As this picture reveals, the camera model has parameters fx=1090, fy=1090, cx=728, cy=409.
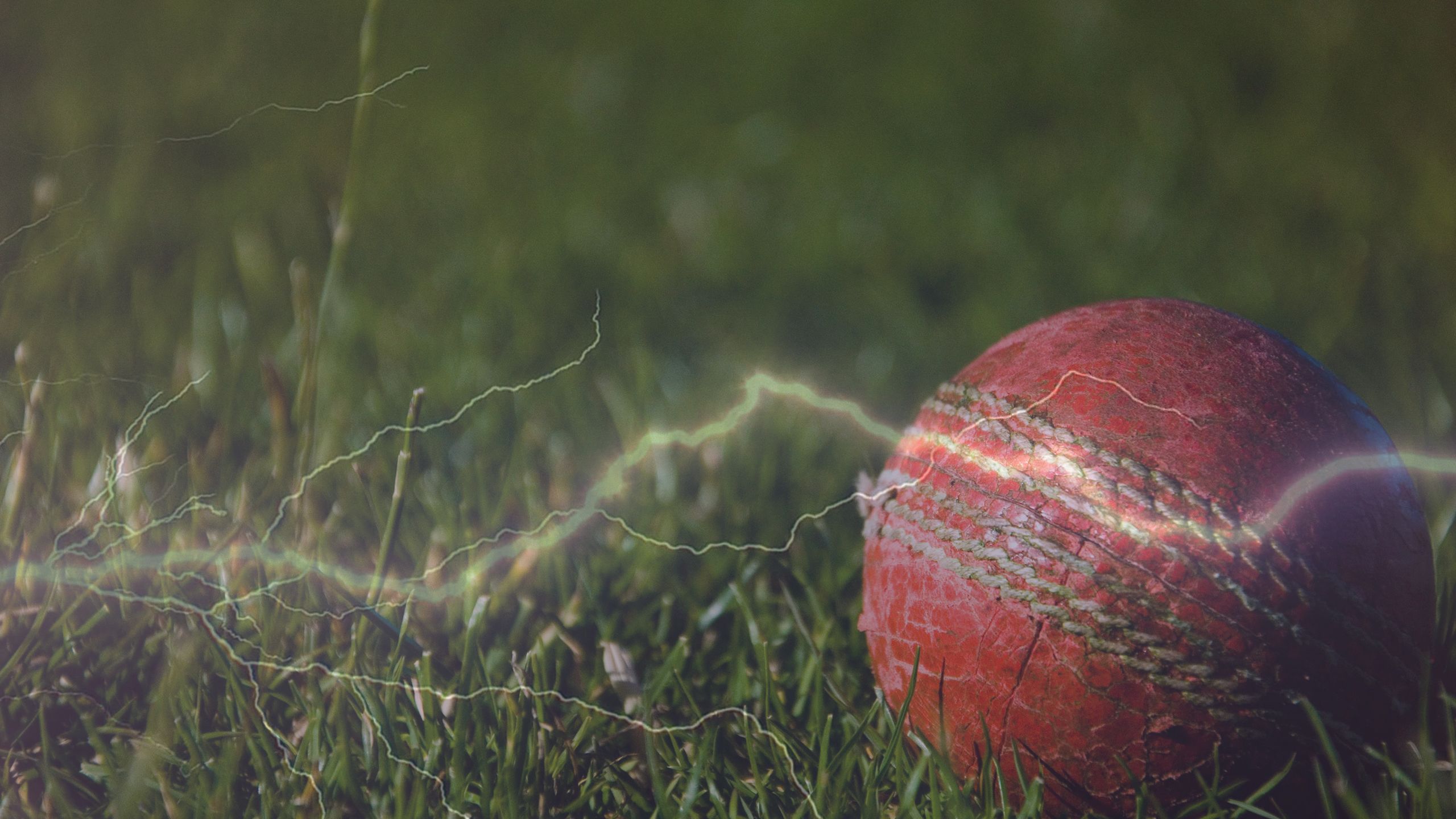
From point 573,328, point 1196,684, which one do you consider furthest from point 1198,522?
point 573,328

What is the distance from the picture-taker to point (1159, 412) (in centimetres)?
157

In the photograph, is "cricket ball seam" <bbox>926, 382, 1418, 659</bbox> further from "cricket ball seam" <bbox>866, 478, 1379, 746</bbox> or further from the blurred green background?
the blurred green background

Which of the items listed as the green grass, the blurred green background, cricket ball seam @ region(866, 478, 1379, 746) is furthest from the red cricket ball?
the blurred green background

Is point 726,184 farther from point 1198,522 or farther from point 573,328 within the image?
point 1198,522

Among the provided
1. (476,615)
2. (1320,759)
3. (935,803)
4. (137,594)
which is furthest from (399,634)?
(1320,759)

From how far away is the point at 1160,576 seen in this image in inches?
58.5

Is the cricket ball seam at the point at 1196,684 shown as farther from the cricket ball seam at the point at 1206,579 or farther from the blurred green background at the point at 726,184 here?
the blurred green background at the point at 726,184

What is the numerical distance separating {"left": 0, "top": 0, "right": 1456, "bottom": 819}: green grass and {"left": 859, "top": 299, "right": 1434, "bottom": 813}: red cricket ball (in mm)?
114

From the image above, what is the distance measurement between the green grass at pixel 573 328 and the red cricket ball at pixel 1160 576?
0.11 m

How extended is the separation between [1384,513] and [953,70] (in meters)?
3.57

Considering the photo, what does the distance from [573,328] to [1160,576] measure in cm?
212

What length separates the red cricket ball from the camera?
1.48 metres

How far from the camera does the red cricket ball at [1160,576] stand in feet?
4.85

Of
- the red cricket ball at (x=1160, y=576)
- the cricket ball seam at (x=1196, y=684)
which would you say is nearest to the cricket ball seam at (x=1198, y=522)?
the red cricket ball at (x=1160, y=576)
